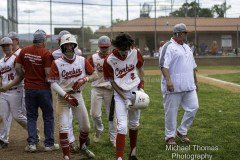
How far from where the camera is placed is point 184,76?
26.3ft

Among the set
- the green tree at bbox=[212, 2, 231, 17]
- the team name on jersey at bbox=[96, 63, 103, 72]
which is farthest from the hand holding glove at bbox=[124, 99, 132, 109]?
the green tree at bbox=[212, 2, 231, 17]

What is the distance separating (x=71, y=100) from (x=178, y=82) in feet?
7.02

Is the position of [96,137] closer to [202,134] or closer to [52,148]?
[52,148]

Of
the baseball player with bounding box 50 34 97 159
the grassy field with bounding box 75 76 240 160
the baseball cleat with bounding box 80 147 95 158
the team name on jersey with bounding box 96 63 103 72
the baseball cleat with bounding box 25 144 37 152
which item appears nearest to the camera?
the baseball player with bounding box 50 34 97 159

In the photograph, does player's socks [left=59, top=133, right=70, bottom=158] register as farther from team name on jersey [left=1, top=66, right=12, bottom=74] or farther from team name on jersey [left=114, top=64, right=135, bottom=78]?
team name on jersey [left=1, top=66, right=12, bottom=74]

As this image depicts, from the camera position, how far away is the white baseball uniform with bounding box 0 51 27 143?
8.20 m

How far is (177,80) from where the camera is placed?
314 inches

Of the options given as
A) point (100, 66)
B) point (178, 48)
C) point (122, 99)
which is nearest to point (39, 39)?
point (100, 66)

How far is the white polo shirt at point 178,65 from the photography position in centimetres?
796

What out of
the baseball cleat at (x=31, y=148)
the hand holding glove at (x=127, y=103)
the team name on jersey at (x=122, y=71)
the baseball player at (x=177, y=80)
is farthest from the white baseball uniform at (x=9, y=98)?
the baseball player at (x=177, y=80)

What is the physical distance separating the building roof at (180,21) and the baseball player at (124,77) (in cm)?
2744

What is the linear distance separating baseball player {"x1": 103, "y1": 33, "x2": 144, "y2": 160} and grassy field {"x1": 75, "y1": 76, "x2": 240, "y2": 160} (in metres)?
0.74

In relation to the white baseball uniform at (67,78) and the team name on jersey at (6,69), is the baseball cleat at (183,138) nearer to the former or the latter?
the white baseball uniform at (67,78)

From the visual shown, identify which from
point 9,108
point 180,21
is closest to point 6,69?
point 9,108
